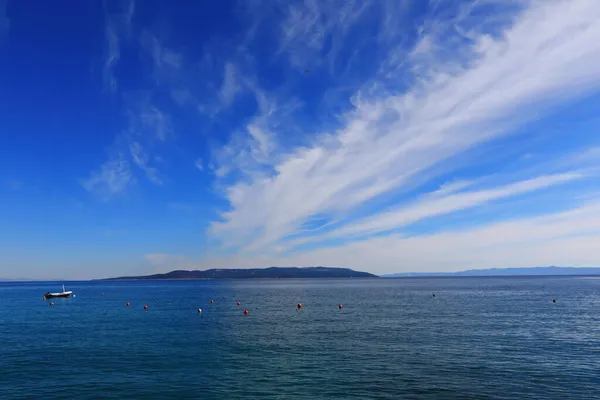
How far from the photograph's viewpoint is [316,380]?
131 ft

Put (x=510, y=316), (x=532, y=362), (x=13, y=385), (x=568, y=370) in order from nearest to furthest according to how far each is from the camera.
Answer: (x=13, y=385), (x=568, y=370), (x=532, y=362), (x=510, y=316)

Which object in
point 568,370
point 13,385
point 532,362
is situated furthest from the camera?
point 532,362

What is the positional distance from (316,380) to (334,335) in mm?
25255

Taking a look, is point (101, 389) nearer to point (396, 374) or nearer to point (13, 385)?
point (13, 385)

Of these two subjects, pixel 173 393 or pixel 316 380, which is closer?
pixel 173 393

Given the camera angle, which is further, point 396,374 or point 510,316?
point 510,316

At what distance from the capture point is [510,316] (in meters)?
87.4

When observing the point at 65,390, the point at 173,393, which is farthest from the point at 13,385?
the point at 173,393

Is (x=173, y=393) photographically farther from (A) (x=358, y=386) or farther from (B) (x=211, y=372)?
(A) (x=358, y=386)

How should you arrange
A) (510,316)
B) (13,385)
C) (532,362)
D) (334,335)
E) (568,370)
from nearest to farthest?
(13,385) < (568,370) < (532,362) < (334,335) < (510,316)

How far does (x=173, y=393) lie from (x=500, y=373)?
30.9 meters

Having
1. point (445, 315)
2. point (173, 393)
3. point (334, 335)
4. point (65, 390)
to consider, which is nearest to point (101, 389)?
point (65, 390)

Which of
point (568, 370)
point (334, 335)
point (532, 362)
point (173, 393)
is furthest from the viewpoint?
point (334, 335)

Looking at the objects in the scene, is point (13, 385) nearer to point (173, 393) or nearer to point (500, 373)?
point (173, 393)
